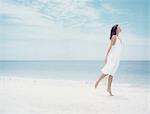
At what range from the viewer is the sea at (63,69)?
3008mm

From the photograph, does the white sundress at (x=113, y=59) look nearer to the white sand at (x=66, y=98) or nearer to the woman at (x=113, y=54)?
the woman at (x=113, y=54)

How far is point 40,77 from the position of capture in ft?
10.1

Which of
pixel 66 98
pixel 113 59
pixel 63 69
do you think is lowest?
pixel 66 98

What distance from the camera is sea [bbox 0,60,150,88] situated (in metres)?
3.01

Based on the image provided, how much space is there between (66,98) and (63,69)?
30cm

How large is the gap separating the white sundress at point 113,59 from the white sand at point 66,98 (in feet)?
0.49

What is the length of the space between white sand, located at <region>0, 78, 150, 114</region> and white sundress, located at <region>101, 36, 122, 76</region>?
15 cm

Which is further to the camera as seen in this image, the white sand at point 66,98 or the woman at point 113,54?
the woman at point 113,54

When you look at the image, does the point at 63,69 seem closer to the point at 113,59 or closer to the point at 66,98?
the point at 66,98

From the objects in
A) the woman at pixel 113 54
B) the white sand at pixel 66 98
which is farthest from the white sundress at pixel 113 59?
the white sand at pixel 66 98

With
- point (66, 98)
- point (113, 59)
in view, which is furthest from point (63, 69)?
point (113, 59)

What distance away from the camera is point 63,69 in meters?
3.06

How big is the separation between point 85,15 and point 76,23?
104mm

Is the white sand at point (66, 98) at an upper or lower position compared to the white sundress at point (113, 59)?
lower
